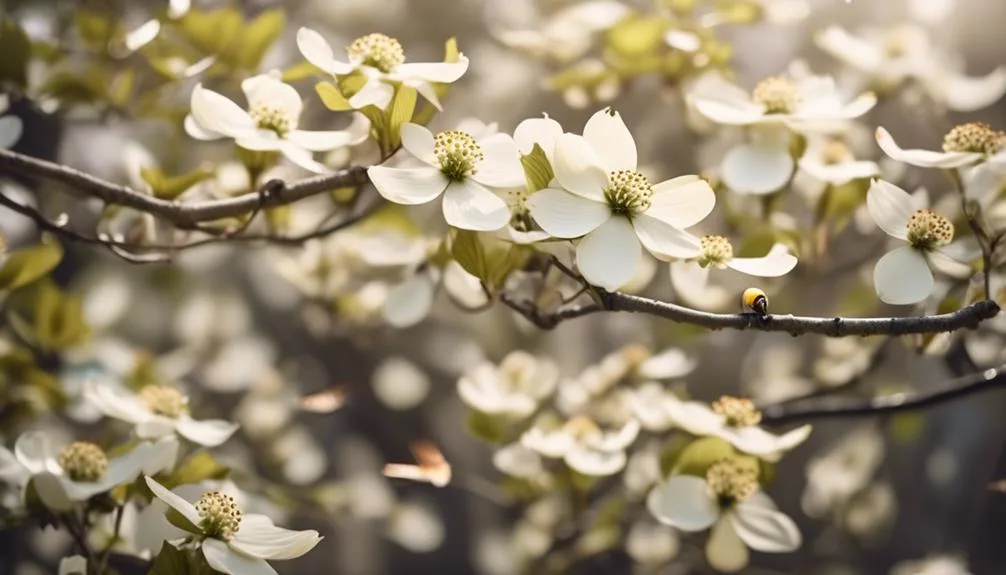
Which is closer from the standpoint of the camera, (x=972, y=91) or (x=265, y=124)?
(x=265, y=124)

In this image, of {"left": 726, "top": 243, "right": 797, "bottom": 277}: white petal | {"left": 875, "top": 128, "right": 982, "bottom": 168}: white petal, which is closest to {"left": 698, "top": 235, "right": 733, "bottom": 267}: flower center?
{"left": 726, "top": 243, "right": 797, "bottom": 277}: white petal

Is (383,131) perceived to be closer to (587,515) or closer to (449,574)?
(587,515)

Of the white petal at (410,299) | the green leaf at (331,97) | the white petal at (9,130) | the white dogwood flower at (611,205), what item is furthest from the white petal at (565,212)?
the white petal at (9,130)

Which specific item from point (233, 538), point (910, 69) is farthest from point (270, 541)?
point (910, 69)

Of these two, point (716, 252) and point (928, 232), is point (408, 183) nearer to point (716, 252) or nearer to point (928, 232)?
point (716, 252)

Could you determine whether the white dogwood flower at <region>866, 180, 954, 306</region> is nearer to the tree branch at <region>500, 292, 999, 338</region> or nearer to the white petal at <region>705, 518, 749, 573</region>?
the tree branch at <region>500, 292, 999, 338</region>

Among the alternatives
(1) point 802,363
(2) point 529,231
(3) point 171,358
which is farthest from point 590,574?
(2) point 529,231

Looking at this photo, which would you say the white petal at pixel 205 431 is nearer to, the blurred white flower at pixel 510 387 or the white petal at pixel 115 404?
the white petal at pixel 115 404
